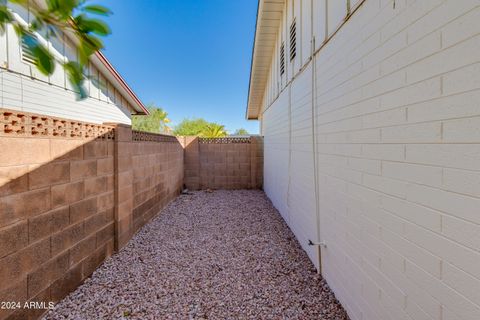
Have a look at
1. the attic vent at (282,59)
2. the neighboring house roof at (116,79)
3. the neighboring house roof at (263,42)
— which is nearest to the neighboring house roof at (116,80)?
the neighboring house roof at (116,79)

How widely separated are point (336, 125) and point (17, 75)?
21.1 ft

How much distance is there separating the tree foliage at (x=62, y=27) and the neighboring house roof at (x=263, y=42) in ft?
20.6

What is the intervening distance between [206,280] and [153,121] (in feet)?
A: 85.5

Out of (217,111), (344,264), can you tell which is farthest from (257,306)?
(217,111)

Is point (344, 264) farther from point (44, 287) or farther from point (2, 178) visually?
point (2, 178)

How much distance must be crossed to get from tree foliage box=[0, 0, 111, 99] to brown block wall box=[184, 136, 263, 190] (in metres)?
9.06

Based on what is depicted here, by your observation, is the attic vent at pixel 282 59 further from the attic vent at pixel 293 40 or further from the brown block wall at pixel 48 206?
the brown block wall at pixel 48 206

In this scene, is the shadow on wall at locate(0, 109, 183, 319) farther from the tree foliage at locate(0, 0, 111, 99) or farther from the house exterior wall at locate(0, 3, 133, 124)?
the tree foliage at locate(0, 0, 111, 99)

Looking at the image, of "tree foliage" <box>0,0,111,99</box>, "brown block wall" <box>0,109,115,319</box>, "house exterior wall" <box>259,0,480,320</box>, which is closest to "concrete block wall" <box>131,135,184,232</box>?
"brown block wall" <box>0,109,115,319</box>

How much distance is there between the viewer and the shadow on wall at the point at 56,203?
2229 millimetres

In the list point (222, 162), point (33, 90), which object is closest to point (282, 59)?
point (222, 162)

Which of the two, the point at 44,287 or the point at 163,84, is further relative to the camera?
the point at 163,84

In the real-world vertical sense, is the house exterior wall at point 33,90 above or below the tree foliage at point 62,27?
above

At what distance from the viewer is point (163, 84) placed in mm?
34750
